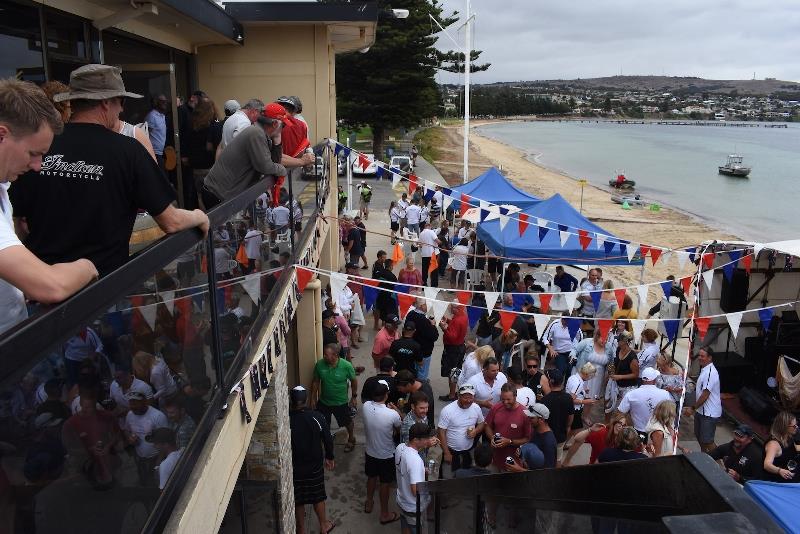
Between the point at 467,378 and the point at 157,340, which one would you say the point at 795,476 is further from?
the point at 157,340

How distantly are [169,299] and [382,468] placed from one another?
4830mm

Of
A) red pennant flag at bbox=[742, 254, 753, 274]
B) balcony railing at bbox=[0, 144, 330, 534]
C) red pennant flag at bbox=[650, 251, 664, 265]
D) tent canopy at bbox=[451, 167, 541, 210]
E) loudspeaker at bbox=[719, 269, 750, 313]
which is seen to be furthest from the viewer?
tent canopy at bbox=[451, 167, 541, 210]

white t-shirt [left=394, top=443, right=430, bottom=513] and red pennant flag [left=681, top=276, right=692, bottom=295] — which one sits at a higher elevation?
red pennant flag [left=681, top=276, right=692, bottom=295]

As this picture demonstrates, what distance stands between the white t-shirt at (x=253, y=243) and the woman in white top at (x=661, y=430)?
4874mm

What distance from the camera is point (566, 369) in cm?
968

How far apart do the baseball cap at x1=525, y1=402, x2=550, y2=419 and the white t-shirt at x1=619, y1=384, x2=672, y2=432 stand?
1305 mm

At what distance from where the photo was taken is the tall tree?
128ft

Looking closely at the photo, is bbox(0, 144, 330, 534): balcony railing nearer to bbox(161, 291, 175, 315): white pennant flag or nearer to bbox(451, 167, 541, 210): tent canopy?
bbox(161, 291, 175, 315): white pennant flag

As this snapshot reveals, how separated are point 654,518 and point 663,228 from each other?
33.4m

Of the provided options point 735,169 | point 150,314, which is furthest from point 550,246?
point 735,169

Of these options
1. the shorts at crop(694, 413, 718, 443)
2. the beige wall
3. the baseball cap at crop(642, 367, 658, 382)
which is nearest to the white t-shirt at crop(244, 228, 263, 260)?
the baseball cap at crop(642, 367, 658, 382)

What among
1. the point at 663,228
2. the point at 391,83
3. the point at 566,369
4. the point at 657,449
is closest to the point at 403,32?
the point at 391,83

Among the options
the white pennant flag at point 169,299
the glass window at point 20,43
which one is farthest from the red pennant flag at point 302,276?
the white pennant flag at point 169,299

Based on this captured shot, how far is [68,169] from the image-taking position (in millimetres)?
2535
